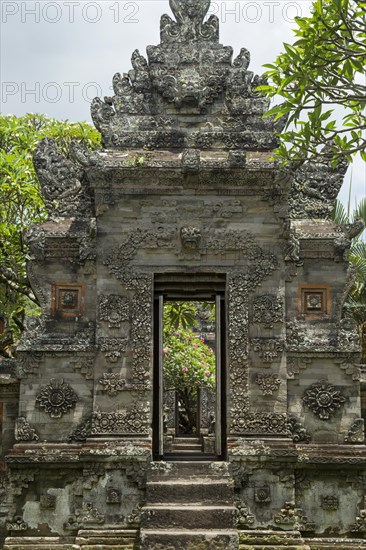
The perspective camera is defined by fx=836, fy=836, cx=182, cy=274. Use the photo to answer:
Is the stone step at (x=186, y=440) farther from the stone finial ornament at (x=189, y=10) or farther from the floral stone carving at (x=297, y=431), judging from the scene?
the stone finial ornament at (x=189, y=10)

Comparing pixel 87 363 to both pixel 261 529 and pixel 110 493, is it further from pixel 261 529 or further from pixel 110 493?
pixel 261 529

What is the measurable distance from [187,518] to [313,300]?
12.9 feet

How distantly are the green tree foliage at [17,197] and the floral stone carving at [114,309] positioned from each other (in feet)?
11.6

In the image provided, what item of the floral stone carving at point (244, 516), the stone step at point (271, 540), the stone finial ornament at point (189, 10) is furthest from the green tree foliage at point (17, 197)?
the stone step at point (271, 540)

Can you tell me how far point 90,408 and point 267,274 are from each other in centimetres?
342

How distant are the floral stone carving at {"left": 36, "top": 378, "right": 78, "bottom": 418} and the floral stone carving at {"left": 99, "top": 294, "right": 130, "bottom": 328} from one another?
124 cm

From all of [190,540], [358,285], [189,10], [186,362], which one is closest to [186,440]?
[186,362]

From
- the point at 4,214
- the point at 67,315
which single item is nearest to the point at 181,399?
the point at 4,214

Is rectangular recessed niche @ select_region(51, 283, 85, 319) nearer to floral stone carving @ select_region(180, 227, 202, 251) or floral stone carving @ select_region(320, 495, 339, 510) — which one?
floral stone carving @ select_region(180, 227, 202, 251)

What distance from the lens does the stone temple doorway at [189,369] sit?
1326 centimetres

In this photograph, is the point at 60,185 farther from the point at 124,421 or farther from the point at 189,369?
the point at 189,369

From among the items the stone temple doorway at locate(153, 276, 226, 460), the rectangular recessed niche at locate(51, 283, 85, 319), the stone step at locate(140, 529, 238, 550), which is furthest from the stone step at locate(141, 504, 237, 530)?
the rectangular recessed niche at locate(51, 283, 85, 319)

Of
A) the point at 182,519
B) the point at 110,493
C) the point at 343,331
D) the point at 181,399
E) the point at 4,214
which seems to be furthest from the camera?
the point at 181,399

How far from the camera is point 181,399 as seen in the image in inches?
1152
